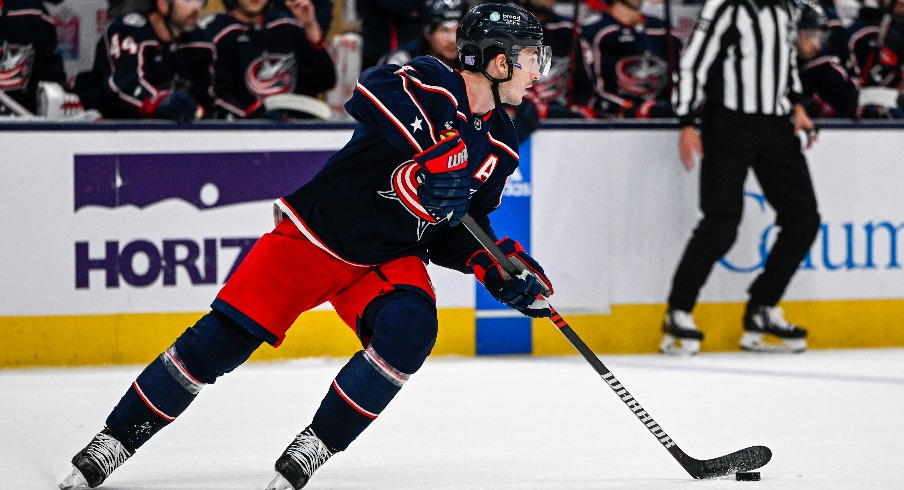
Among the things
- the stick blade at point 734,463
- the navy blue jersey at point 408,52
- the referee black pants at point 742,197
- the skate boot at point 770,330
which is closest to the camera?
the stick blade at point 734,463

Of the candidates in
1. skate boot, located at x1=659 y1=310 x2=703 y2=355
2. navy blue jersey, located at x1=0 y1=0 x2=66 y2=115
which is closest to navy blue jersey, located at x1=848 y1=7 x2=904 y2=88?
skate boot, located at x1=659 y1=310 x2=703 y2=355

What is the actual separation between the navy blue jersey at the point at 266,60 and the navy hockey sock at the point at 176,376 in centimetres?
281

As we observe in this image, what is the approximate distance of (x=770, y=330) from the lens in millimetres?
5109

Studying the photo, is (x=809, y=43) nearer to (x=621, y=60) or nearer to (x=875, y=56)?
(x=875, y=56)

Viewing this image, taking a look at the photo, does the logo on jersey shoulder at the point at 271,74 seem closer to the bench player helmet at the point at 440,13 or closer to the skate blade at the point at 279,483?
the bench player helmet at the point at 440,13

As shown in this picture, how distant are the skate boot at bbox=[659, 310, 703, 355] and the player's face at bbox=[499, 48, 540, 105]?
2379 millimetres

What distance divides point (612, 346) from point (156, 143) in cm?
183

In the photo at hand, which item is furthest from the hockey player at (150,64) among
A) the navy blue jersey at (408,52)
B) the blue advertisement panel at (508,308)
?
the blue advertisement panel at (508,308)

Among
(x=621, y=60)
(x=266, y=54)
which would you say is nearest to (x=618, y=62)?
(x=621, y=60)

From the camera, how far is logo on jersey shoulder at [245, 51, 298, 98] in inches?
213

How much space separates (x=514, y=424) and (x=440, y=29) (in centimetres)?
204

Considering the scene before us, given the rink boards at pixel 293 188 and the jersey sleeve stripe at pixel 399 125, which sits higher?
the jersey sleeve stripe at pixel 399 125

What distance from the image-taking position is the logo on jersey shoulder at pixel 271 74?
213 inches

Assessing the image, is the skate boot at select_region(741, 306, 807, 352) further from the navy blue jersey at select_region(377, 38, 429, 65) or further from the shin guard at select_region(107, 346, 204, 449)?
the shin guard at select_region(107, 346, 204, 449)
